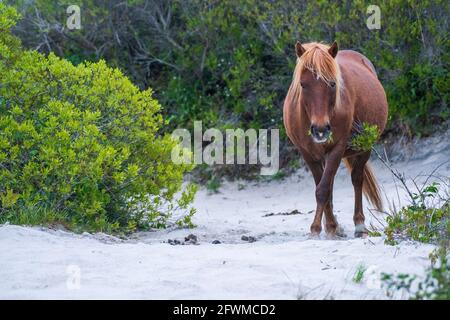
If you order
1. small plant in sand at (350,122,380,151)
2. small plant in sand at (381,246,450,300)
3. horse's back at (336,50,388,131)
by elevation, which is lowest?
small plant in sand at (381,246,450,300)

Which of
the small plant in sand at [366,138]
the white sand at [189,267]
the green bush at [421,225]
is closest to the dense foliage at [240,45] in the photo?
the small plant in sand at [366,138]

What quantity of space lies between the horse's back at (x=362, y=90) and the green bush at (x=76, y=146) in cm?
186

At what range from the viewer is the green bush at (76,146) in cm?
690

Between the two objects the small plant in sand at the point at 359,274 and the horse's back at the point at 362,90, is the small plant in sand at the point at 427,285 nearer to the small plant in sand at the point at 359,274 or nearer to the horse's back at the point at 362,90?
the small plant in sand at the point at 359,274

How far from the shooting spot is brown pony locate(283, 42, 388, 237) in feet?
22.0

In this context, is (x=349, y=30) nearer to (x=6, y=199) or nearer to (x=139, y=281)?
(x=6, y=199)

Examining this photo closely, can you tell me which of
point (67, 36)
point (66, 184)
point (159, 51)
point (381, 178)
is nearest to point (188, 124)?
point (159, 51)

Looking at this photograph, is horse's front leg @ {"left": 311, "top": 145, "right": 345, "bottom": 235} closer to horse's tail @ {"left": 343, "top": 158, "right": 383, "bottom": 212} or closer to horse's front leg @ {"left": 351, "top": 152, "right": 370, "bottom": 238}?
horse's front leg @ {"left": 351, "top": 152, "right": 370, "bottom": 238}

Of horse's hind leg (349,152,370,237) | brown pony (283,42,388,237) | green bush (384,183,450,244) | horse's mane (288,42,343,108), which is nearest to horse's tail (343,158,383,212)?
brown pony (283,42,388,237)

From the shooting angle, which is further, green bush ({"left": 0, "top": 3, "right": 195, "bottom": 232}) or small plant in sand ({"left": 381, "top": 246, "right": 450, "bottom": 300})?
green bush ({"left": 0, "top": 3, "right": 195, "bottom": 232})

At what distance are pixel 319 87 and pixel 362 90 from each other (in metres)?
1.26

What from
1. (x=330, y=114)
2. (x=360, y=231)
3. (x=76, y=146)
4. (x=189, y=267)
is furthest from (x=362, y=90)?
(x=189, y=267)

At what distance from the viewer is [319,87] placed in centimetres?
669

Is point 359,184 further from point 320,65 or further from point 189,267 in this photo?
point 189,267
